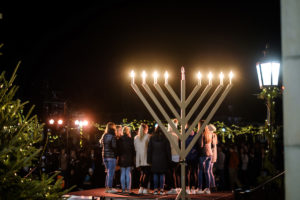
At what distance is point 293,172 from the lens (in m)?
1.48

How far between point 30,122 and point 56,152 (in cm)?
1069

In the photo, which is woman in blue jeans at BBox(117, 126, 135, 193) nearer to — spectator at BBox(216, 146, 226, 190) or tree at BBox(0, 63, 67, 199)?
spectator at BBox(216, 146, 226, 190)

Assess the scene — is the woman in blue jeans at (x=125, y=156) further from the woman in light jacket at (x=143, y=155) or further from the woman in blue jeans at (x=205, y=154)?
the woman in blue jeans at (x=205, y=154)

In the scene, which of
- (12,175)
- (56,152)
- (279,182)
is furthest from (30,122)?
(56,152)

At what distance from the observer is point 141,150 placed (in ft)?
33.2

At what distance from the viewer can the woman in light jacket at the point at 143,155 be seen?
33.0 ft

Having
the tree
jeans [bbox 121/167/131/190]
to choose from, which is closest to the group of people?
jeans [bbox 121/167/131/190]

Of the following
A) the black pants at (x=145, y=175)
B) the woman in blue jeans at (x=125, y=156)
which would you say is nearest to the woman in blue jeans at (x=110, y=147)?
the woman in blue jeans at (x=125, y=156)

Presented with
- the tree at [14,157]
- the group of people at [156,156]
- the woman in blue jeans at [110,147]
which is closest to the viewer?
the tree at [14,157]

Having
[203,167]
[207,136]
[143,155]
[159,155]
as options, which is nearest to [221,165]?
[203,167]

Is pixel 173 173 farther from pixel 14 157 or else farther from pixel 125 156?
pixel 14 157

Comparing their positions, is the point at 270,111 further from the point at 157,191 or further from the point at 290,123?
the point at 290,123

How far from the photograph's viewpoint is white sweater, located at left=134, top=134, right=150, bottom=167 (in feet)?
33.1

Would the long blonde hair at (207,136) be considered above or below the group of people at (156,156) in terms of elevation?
above
